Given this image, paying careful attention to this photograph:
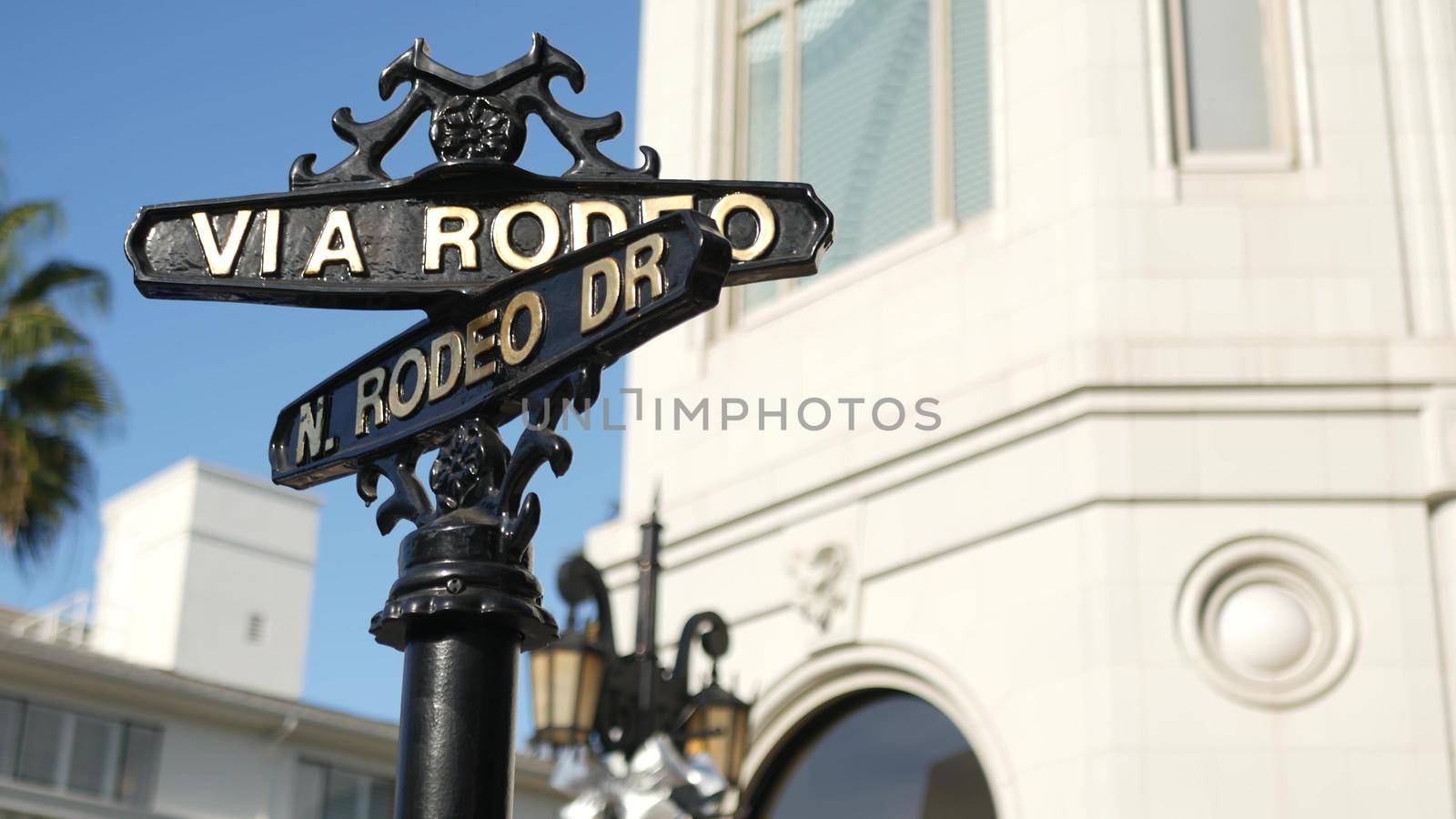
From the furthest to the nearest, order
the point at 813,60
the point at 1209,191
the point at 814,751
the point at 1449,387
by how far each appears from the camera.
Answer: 1. the point at 813,60
2. the point at 814,751
3. the point at 1209,191
4. the point at 1449,387

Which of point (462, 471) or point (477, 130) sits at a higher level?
point (477, 130)

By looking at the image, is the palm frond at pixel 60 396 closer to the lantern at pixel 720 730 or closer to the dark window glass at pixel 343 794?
the dark window glass at pixel 343 794

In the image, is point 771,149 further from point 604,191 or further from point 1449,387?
point 604,191

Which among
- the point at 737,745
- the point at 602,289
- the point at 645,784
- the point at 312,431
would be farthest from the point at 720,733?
the point at 602,289

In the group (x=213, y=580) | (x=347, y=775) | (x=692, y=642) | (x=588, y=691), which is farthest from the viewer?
(x=213, y=580)

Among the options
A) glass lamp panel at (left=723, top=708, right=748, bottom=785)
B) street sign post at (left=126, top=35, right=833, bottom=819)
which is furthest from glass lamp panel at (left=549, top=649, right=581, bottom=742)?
street sign post at (left=126, top=35, right=833, bottom=819)

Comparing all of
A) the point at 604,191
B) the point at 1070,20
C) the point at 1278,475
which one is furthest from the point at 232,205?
the point at 1070,20

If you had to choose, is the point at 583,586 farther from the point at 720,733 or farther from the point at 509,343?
the point at 509,343

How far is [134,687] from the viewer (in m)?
28.0

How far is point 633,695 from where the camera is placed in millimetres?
10820

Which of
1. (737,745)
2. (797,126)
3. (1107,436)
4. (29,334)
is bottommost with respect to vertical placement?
(737,745)

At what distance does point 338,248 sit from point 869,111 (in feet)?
36.3

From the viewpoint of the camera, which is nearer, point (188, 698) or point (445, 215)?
point (445, 215)

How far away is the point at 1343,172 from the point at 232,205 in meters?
9.74
